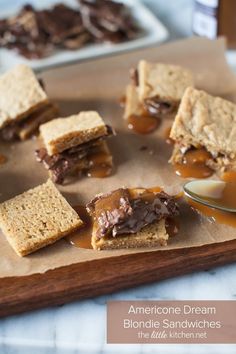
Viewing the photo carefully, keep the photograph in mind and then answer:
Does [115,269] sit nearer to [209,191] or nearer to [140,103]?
[209,191]

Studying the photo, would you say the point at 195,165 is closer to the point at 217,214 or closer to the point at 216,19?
the point at 217,214

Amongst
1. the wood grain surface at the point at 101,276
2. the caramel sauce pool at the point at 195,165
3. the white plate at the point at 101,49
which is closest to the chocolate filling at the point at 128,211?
the wood grain surface at the point at 101,276

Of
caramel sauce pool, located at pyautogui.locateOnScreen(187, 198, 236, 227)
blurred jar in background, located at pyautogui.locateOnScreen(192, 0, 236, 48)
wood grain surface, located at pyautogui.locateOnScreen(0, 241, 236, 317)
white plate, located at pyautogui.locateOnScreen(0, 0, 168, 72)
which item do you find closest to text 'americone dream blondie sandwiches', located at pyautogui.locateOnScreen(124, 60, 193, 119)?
white plate, located at pyautogui.locateOnScreen(0, 0, 168, 72)

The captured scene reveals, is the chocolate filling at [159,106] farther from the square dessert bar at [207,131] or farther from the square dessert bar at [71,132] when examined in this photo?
the square dessert bar at [71,132]

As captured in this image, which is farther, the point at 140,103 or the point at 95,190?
the point at 140,103

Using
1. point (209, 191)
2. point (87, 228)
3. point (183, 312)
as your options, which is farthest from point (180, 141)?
point (183, 312)

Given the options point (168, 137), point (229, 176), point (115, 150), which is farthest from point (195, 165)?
point (115, 150)

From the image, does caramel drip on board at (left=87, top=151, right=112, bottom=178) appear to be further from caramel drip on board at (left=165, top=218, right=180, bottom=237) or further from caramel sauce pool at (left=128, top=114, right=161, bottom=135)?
caramel drip on board at (left=165, top=218, right=180, bottom=237)

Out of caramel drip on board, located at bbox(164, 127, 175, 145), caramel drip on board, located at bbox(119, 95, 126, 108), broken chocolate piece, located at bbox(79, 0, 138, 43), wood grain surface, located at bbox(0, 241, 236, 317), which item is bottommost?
wood grain surface, located at bbox(0, 241, 236, 317)
